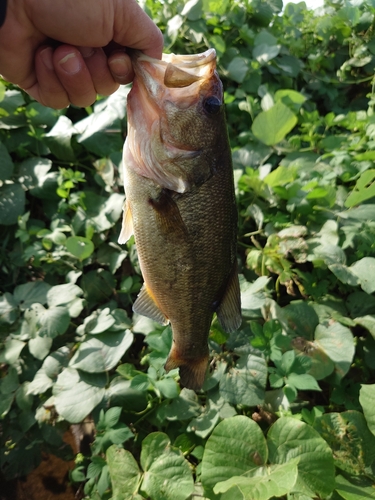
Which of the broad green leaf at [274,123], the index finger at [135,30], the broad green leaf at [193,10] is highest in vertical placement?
the broad green leaf at [193,10]

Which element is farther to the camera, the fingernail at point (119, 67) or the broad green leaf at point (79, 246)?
the broad green leaf at point (79, 246)

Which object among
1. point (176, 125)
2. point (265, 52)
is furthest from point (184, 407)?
point (265, 52)

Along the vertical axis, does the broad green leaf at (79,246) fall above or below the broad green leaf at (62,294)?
above

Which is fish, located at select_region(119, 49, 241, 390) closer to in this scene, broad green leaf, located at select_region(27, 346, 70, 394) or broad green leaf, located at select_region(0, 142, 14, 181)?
broad green leaf, located at select_region(27, 346, 70, 394)

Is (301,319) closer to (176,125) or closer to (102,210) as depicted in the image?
(176,125)

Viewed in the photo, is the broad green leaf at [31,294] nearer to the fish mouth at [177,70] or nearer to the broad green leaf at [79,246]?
the broad green leaf at [79,246]

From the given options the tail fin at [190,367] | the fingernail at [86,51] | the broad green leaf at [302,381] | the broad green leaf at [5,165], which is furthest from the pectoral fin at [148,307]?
the broad green leaf at [5,165]

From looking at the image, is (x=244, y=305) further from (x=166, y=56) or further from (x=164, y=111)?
(x=166, y=56)
